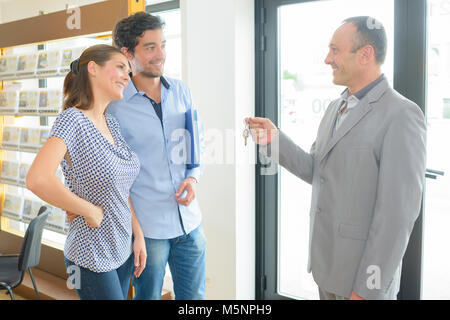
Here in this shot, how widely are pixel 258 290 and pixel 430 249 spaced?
1.22 metres

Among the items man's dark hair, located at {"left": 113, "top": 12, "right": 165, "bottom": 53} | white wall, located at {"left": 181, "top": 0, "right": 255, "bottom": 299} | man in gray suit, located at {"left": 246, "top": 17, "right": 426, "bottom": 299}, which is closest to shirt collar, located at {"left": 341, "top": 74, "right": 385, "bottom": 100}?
man in gray suit, located at {"left": 246, "top": 17, "right": 426, "bottom": 299}

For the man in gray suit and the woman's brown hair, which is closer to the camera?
the man in gray suit

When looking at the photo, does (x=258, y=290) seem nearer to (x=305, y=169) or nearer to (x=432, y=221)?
(x=432, y=221)

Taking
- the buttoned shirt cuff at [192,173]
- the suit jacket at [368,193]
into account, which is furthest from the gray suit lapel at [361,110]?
the buttoned shirt cuff at [192,173]

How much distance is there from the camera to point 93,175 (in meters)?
1.36

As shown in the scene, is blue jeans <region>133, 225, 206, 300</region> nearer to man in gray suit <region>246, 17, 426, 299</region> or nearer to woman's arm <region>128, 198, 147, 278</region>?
woman's arm <region>128, 198, 147, 278</region>

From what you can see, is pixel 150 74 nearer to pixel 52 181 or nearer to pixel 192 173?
pixel 192 173

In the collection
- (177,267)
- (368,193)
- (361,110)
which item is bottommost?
(177,267)

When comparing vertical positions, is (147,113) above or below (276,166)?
above

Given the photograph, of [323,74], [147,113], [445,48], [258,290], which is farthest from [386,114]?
[258,290]

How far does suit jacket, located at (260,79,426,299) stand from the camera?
4.32 ft

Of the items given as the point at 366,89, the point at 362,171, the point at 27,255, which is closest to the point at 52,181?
the point at 362,171

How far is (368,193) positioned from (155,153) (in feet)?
2.77

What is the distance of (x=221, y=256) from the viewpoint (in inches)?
111
